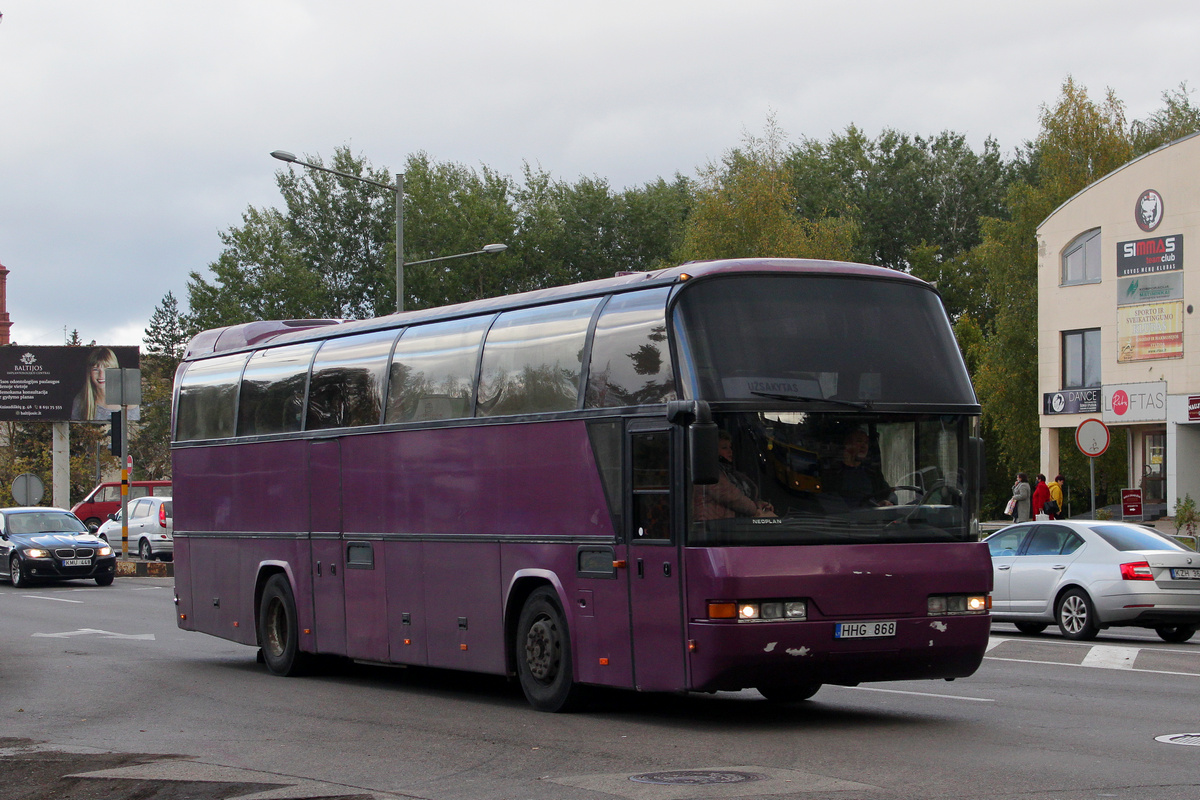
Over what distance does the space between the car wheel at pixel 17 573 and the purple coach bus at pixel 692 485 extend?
2113cm

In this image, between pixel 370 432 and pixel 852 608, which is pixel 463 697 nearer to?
pixel 370 432

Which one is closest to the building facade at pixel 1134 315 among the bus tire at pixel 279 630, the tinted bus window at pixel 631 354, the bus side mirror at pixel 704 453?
the bus tire at pixel 279 630

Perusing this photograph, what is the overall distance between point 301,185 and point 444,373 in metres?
70.0

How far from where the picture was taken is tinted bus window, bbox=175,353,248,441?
17281 mm

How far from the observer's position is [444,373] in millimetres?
13578

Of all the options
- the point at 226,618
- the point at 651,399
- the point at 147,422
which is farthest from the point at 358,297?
the point at 651,399

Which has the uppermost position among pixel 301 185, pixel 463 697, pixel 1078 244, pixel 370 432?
pixel 301 185

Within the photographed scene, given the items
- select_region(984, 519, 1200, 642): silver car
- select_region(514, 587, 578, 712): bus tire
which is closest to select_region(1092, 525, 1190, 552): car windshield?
select_region(984, 519, 1200, 642): silver car

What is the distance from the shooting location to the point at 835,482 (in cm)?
1083

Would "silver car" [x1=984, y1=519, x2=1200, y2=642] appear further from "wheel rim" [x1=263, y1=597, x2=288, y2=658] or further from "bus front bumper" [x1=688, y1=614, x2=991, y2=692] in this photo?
"wheel rim" [x1=263, y1=597, x2=288, y2=658]

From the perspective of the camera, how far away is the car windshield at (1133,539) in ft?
62.8

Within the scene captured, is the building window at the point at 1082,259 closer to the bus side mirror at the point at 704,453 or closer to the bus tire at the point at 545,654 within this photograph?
the bus tire at the point at 545,654

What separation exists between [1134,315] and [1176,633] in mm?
27619

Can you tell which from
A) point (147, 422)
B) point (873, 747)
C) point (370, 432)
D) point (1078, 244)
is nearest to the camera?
point (873, 747)
